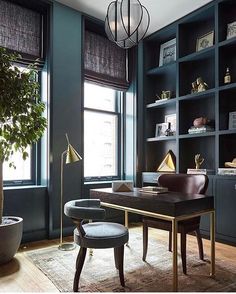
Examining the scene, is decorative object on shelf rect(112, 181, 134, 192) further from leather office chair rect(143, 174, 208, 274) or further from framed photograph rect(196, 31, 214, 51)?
framed photograph rect(196, 31, 214, 51)

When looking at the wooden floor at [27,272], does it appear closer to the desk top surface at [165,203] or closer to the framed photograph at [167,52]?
the desk top surface at [165,203]

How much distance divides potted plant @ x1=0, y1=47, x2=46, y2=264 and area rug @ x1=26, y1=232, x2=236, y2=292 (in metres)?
0.33

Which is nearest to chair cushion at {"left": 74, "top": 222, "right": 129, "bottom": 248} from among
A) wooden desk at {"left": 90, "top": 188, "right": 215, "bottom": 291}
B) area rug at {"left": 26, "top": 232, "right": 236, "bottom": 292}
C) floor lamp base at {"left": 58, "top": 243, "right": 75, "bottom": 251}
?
wooden desk at {"left": 90, "top": 188, "right": 215, "bottom": 291}

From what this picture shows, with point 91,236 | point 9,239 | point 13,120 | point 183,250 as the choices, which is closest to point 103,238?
point 91,236

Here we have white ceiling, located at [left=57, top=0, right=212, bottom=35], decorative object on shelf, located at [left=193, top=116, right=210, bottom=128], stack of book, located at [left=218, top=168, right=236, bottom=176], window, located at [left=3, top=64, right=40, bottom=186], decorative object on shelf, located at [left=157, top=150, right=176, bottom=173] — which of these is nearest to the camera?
stack of book, located at [left=218, top=168, right=236, bottom=176]

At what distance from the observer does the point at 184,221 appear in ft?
7.86

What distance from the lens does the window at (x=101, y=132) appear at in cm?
398

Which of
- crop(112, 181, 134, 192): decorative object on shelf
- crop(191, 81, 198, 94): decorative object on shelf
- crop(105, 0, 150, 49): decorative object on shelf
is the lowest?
crop(112, 181, 134, 192): decorative object on shelf

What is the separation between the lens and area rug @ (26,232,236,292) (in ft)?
6.70

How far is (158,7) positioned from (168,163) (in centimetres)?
215

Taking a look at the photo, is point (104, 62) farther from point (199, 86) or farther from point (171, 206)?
point (171, 206)

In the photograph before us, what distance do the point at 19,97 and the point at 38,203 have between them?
1341 millimetres

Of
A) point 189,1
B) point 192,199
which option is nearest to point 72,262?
point 192,199

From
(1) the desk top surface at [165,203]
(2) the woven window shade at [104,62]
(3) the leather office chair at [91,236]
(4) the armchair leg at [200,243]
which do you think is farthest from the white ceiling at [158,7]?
(4) the armchair leg at [200,243]
